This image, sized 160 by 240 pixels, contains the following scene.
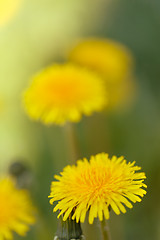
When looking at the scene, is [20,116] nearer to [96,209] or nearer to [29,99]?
[29,99]

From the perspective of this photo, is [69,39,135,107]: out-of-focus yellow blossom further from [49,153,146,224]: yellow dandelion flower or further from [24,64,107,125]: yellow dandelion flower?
[49,153,146,224]: yellow dandelion flower

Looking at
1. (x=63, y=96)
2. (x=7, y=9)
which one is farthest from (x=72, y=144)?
(x=7, y=9)

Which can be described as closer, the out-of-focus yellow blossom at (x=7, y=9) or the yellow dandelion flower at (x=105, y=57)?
the yellow dandelion flower at (x=105, y=57)

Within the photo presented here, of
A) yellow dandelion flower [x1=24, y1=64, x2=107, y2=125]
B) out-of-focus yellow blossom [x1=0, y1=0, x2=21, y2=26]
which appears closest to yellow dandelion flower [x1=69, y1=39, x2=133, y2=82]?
yellow dandelion flower [x1=24, y1=64, x2=107, y2=125]

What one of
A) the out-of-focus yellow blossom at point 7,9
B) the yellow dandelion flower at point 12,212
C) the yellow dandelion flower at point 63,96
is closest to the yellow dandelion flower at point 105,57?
the yellow dandelion flower at point 63,96

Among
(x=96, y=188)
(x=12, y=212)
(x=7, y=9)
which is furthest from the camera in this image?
(x=7, y=9)

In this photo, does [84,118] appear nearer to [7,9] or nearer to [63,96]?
[63,96]

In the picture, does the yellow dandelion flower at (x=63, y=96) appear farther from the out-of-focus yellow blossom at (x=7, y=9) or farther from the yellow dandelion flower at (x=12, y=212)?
the out-of-focus yellow blossom at (x=7, y=9)
